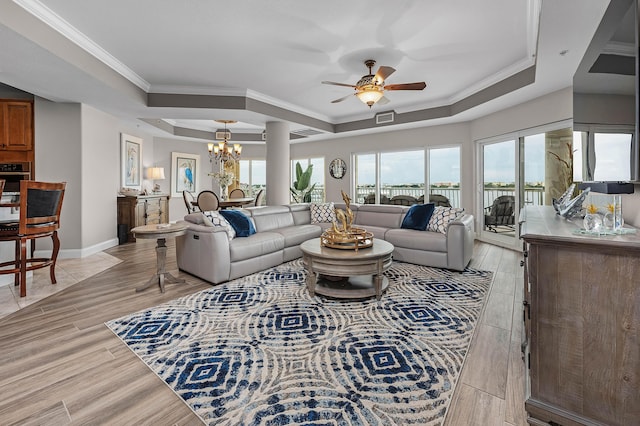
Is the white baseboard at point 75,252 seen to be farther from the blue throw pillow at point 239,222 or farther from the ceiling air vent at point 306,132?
the ceiling air vent at point 306,132

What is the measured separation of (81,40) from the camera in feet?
10.9

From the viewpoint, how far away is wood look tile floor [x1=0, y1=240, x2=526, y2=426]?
153 centimetres

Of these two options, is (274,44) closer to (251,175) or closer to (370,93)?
(370,93)

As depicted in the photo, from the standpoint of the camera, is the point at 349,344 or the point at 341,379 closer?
the point at 341,379

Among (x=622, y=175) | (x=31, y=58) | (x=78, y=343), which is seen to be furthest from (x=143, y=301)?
(x=622, y=175)

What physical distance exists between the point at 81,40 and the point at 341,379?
4268 mm

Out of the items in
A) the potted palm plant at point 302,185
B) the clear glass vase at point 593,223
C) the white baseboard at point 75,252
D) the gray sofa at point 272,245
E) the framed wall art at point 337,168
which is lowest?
the white baseboard at point 75,252

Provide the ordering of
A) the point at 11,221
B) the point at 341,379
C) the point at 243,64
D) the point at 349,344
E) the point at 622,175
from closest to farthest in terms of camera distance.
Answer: the point at 622,175, the point at 341,379, the point at 349,344, the point at 11,221, the point at 243,64

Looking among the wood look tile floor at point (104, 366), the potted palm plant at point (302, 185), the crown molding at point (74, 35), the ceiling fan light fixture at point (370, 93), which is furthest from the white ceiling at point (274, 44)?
the potted palm plant at point (302, 185)

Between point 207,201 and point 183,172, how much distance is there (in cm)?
273

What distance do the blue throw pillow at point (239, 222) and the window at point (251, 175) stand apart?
5.60 meters

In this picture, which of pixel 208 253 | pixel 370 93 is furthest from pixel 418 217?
pixel 208 253

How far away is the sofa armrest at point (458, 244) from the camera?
389cm

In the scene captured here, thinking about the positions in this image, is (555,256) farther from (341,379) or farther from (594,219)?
(341,379)
